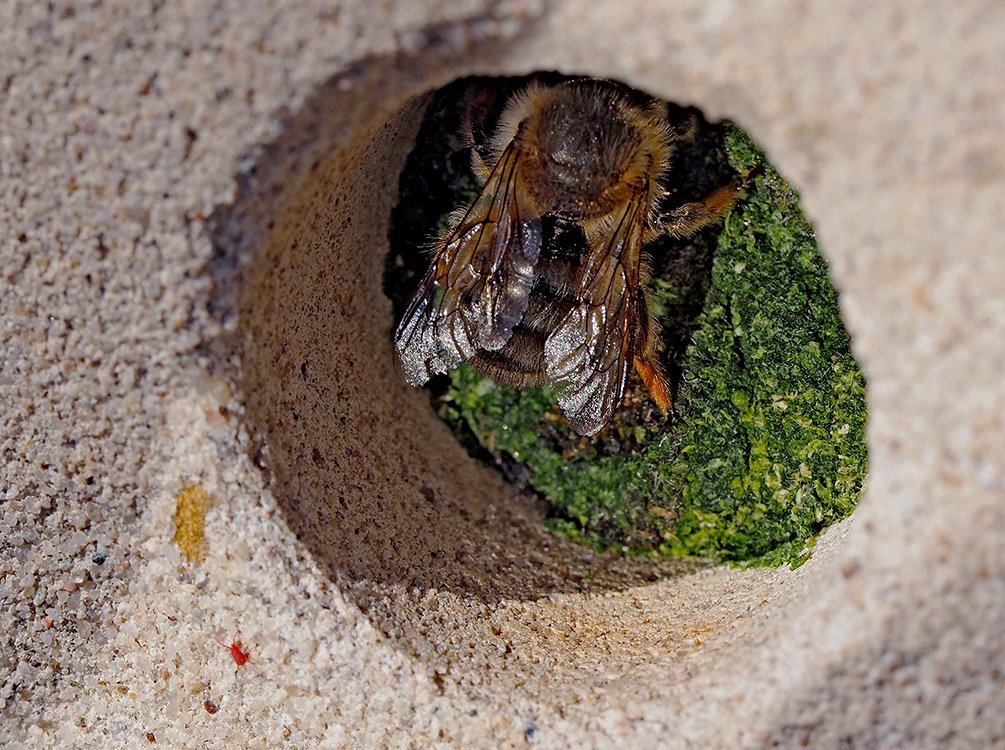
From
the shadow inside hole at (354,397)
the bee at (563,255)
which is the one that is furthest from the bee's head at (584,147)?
the shadow inside hole at (354,397)

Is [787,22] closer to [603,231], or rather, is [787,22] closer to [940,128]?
[940,128]

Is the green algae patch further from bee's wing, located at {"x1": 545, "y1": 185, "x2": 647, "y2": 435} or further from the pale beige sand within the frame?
the pale beige sand

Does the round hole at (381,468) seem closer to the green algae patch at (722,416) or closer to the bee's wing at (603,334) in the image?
the green algae patch at (722,416)

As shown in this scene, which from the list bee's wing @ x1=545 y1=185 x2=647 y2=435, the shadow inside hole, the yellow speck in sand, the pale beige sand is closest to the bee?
bee's wing @ x1=545 y1=185 x2=647 y2=435

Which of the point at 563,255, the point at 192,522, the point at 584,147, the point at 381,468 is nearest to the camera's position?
the point at 192,522

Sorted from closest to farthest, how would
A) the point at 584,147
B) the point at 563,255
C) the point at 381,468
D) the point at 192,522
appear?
1. the point at 192,522
2. the point at 381,468
3. the point at 584,147
4. the point at 563,255

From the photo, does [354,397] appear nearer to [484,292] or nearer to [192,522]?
[484,292]

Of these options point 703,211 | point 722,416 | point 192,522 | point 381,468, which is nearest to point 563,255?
point 703,211

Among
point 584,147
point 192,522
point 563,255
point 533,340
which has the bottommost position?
point 192,522
